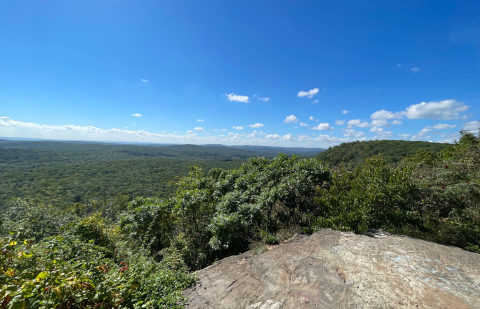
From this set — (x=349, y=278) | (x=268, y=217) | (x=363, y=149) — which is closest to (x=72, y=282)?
(x=349, y=278)

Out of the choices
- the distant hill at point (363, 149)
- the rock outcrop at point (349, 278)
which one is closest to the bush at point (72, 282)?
the rock outcrop at point (349, 278)

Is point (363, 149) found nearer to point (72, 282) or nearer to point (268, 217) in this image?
point (268, 217)

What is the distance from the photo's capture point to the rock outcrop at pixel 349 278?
11.3ft

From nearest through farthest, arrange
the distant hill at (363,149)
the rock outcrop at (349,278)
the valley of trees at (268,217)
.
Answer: the rock outcrop at (349,278), the valley of trees at (268,217), the distant hill at (363,149)

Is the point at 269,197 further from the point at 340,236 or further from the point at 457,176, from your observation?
the point at 457,176

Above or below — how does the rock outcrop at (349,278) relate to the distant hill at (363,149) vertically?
below

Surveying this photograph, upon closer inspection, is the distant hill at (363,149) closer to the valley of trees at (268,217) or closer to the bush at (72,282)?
the valley of trees at (268,217)

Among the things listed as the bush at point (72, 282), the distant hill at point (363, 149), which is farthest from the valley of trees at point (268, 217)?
the distant hill at point (363, 149)

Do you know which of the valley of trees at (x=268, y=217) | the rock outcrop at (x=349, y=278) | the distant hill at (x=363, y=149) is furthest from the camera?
the distant hill at (x=363, y=149)

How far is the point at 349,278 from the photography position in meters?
4.04

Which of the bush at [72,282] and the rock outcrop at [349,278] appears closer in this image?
the bush at [72,282]

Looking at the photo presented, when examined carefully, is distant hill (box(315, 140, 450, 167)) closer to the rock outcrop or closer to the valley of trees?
the valley of trees

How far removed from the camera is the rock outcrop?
343 cm

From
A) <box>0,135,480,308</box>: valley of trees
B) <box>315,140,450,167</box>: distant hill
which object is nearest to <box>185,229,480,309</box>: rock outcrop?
<box>0,135,480,308</box>: valley of trees
